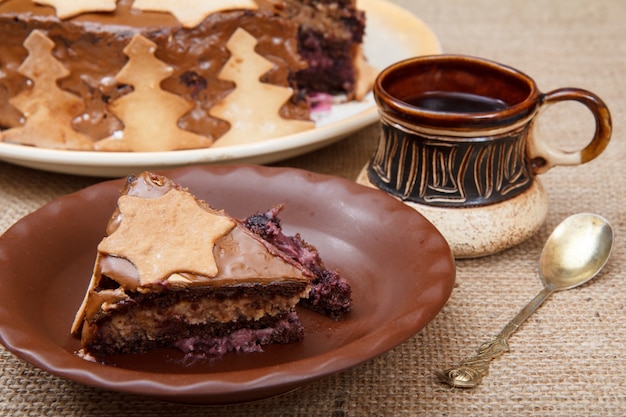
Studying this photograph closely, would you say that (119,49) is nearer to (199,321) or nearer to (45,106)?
(45,106)

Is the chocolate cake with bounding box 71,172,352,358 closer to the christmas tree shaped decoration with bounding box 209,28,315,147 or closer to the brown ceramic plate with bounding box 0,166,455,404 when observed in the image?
the brown ceramic plate with bounding box 0,166,455,404

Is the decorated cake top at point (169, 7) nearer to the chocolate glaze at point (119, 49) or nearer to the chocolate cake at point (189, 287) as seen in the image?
the chocolate glaze at point (119, 49)

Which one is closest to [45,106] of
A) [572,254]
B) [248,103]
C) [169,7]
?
[169,7]

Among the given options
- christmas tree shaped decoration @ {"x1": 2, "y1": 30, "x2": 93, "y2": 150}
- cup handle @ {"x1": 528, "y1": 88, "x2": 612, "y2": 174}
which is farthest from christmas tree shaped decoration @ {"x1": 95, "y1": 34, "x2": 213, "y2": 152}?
cup handle @ {"x1": 528, "y1": 88, "x2": 612, "y2": 174}

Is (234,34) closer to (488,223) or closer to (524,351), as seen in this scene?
(488,223)

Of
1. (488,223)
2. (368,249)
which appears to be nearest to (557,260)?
(488,223)

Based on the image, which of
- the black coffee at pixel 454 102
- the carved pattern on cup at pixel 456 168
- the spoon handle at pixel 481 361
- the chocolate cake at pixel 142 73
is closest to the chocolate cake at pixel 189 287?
the spoon handle at pixel 481 361
